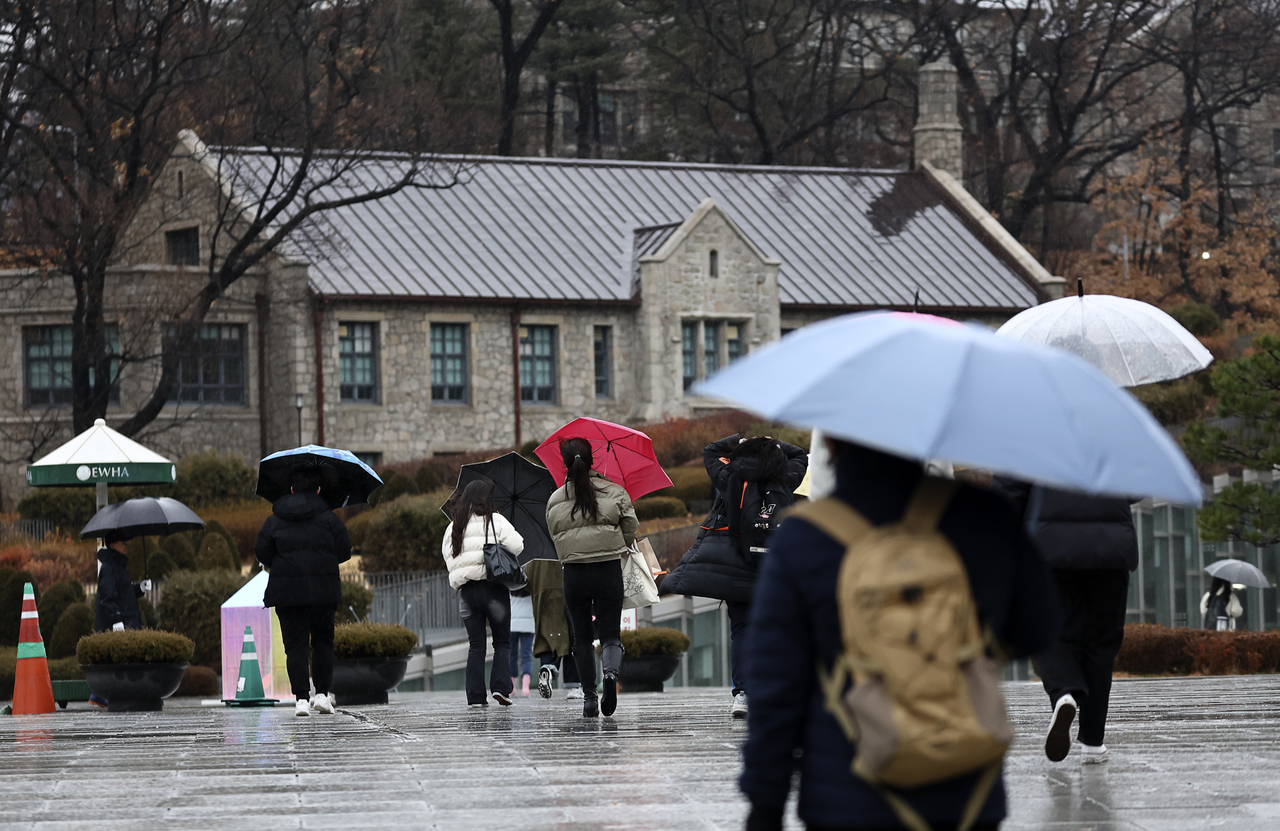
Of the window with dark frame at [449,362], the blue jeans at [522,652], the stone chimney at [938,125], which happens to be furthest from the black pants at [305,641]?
the stone chimney at [938,125]

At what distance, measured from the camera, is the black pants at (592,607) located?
1130 centimetres

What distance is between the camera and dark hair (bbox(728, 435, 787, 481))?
36.6 ft

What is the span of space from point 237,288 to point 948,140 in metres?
20.8

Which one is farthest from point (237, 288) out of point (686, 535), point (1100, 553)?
point (1100, 553)

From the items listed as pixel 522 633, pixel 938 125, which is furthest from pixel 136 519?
pixel 938 125

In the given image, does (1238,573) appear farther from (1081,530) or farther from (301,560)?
(1081,530)

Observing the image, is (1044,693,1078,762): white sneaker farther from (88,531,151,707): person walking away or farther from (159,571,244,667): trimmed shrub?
(159,571,244,667): trimmed shrub

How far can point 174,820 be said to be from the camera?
22.6 feet

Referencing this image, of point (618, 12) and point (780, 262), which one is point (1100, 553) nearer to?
point (780, 262)

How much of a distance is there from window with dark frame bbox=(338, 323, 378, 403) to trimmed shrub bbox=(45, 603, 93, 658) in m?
18.2

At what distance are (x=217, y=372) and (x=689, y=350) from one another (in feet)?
35.3

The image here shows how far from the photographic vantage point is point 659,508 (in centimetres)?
3344

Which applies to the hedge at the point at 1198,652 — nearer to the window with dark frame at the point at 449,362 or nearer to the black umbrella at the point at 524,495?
the black umbrella at the point at 524,495

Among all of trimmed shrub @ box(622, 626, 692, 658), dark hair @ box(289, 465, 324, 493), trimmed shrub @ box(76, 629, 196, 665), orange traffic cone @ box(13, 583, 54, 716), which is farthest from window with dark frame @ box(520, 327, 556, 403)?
dark hair @ box(289, 465, 324, 493)
